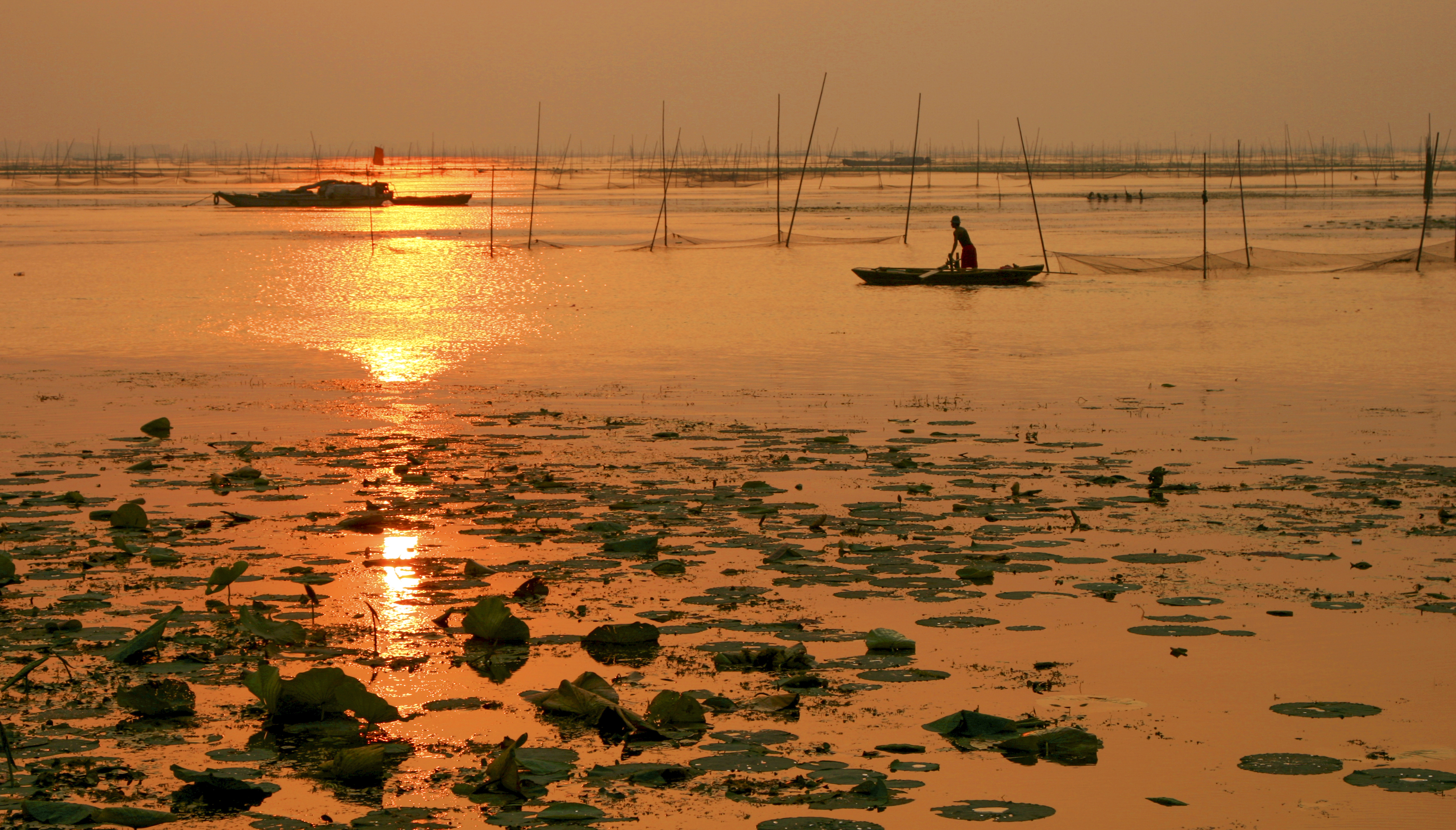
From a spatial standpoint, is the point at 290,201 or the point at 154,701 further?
the point at 290,201

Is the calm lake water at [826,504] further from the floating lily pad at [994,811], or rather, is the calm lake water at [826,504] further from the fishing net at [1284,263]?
the fishing net at [1284,263]

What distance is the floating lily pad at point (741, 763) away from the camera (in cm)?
456

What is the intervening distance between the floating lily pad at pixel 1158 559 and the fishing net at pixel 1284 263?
876 inches

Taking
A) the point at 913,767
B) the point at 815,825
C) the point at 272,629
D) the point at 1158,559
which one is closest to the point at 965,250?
the point at 1158,559

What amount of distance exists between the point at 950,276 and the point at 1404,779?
22.4 metres

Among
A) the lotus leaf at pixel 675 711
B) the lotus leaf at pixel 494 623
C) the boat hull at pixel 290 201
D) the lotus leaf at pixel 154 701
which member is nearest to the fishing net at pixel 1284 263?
the lotus leaf at pixel 494 623

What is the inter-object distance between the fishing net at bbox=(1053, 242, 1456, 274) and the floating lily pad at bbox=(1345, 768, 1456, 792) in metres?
25.1

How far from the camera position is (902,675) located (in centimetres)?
553

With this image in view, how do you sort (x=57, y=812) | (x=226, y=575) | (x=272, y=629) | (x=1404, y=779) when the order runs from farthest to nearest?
A: (x=226, y=575), (x=272, y=629), (x=1404, y=779), (x=57, y=812)

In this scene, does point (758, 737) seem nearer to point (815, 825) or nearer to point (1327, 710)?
point (815, 825)

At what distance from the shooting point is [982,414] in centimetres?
1268

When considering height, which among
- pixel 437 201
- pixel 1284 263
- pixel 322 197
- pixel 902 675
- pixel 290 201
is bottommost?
pixel 902 675

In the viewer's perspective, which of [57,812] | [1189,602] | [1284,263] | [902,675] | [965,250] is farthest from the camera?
[1284,263]

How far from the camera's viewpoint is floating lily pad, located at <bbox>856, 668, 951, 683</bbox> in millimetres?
5484
